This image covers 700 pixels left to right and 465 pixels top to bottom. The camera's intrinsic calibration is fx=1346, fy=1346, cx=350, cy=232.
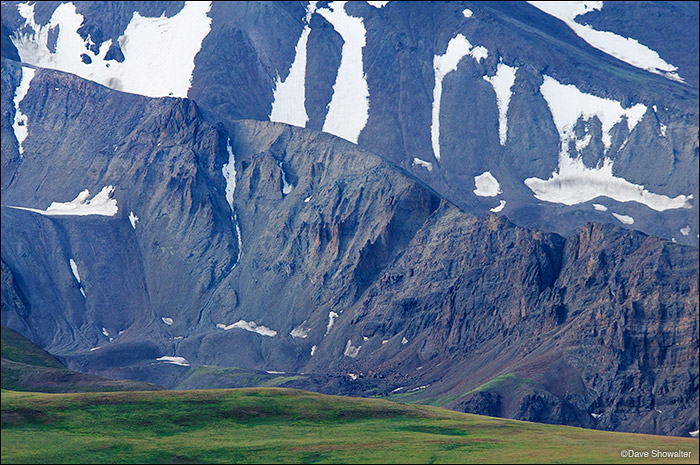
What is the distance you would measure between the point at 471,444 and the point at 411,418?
22345mm

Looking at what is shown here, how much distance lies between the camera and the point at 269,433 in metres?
154

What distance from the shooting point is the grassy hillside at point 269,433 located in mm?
137375

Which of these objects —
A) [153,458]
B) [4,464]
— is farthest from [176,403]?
[4,464]

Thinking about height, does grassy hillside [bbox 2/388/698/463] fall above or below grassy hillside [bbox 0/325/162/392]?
below

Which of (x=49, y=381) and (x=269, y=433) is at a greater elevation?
(x=49, y=381)

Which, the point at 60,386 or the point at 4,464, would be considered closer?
the point at 4,464

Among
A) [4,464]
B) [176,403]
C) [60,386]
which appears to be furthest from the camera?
[60,386]

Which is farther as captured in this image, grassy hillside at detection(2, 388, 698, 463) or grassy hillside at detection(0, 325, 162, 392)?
grassy hillside at detection(0, 325, 162, 392)

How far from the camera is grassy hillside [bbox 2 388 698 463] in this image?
13738 centimetres

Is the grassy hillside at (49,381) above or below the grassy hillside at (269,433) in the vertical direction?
above

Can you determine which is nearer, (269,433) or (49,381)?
(269,433)

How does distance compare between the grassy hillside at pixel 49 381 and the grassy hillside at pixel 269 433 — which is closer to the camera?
the grassy hillside at pixel 269 433

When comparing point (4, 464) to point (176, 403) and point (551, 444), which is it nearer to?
point (176, 403)

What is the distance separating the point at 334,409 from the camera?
168750 mm
